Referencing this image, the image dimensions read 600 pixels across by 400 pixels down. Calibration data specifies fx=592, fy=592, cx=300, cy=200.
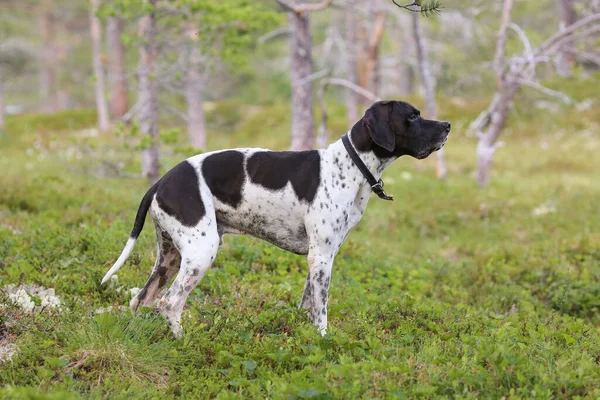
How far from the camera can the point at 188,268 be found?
495cm

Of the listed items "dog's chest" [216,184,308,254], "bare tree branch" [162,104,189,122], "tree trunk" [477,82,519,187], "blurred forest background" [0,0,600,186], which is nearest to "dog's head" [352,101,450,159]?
"dog's chest" [216,184,308,254]

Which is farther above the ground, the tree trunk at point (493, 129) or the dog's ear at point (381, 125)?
the dog's ear at point (381, 125)

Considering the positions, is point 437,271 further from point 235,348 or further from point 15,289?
point 15,289

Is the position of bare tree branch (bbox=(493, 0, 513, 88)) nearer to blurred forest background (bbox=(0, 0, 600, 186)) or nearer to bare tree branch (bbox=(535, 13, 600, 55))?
blurred forest background (bbox=(0, 0, 600, 186))

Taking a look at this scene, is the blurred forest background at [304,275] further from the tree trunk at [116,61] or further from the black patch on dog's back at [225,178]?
the tree trunk at [116,61]

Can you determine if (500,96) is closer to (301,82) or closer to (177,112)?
(301,82)

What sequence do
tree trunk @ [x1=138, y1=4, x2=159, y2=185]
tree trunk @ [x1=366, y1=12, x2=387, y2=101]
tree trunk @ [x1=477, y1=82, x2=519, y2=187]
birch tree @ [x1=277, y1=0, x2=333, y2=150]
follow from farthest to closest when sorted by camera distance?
tree trunk @ [x1=366, y1=12, x2=387, y2=101], tree trunk @ [x1=477, y1=82, x2=519, y2=187], birch tree @ [x1=277, y1=0, x2=333, y2=150], tree trunk @ [x1=138, y1=4, x2=159, y2=185]

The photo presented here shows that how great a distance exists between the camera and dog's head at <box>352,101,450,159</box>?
5090 millimetres

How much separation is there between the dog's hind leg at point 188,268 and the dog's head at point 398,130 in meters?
1.55

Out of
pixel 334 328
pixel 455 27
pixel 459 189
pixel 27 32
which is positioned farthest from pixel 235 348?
pixel 27 32

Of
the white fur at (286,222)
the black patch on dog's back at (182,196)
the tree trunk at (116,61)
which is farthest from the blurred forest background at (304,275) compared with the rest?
the tree trunk at (116,61)

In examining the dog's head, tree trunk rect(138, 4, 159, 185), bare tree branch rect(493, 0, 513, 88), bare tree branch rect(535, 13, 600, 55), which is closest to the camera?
the dog's head

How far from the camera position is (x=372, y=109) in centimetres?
511

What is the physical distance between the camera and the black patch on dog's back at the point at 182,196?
16.4 ft
